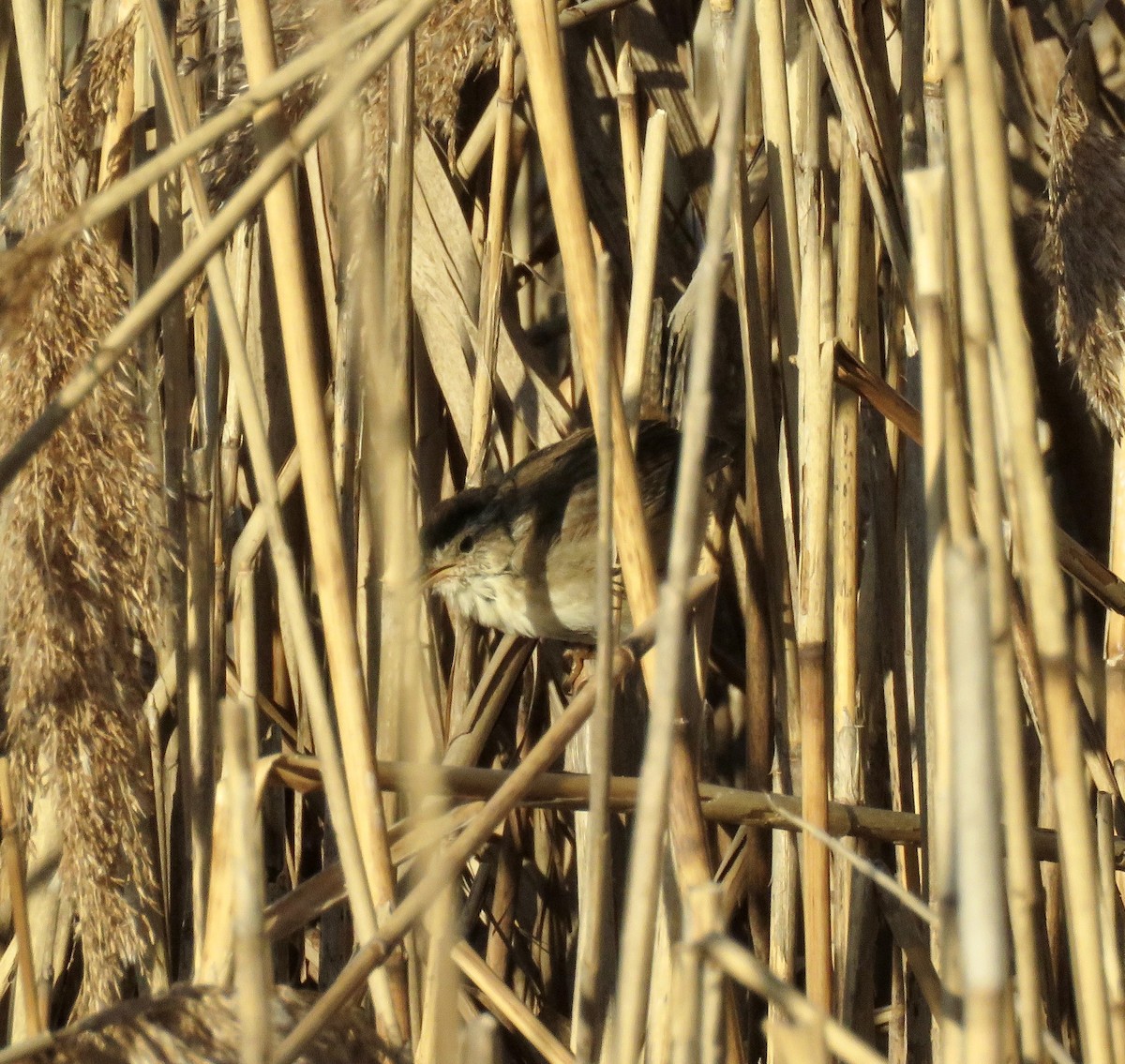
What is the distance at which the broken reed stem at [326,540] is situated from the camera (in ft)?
4.22

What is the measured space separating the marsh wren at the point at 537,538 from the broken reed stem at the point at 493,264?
0.21 meters

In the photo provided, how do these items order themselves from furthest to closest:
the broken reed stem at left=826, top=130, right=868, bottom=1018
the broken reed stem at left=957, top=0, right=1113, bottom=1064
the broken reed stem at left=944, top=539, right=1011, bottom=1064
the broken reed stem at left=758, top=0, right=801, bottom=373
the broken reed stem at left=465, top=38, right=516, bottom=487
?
1. the broken reed stem at left=465, top=38, right=516, bottom=487
2. the broken reed stem at left=826, top=130, right=868, bottom=1018
3. the broken reed stem at left=758, top=0, right=801, bottom=373
4. the broken reed stem at left=957, top=0, right=1113, bottom=1064
5. the broken reed stem at left=944, top=539, right=1011, bottom=1064

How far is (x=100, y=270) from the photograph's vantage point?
5.27 feet

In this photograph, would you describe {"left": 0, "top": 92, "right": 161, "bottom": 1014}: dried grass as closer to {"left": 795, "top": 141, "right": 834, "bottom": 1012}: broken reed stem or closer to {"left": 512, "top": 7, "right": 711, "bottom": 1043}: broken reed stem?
{"left": 512, "top": 7, "right": 711, "bottom": 1043}: broken reed stem

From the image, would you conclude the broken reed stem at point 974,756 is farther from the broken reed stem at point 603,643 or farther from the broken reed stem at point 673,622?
the broken reed stem at point 603,643

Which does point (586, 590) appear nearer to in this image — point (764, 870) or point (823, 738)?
point (764, 870)

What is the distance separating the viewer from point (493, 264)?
82.7 inches

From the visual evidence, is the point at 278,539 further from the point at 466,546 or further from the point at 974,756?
the point at 466,546

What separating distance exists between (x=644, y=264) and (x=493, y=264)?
1.79 feet

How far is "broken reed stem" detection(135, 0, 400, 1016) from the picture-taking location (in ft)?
4.01

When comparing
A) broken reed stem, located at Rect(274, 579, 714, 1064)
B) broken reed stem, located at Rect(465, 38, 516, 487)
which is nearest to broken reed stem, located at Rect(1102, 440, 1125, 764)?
broken reed stem, located at Rect(274, 579, 714, 1064)

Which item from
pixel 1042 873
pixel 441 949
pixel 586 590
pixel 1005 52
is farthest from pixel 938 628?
pixel 1005 52

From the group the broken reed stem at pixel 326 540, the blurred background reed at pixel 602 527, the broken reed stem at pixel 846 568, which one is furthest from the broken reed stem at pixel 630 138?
the broken reed stem at pixel 326 540

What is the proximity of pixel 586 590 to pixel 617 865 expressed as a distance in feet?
1.74
